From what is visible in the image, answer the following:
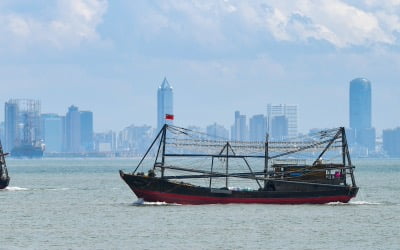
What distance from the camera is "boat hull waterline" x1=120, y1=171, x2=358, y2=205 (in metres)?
114

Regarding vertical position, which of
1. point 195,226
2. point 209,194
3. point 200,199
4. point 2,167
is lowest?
point 195,226

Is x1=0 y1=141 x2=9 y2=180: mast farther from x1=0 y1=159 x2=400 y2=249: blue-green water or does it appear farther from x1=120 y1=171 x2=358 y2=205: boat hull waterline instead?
x1=120 y1=171 x2=358 y2=205: boat hull waterline

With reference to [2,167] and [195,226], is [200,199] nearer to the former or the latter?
[195,226]

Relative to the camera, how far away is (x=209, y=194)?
11419cm

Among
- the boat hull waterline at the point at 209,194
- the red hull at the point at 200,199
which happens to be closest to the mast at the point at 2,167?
the red hull at the point at 200,199

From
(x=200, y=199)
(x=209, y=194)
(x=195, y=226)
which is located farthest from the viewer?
(x=200, y=199)

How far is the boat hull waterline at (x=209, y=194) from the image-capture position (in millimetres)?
113562

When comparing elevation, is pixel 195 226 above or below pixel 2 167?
below

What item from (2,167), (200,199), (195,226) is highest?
(2,167)

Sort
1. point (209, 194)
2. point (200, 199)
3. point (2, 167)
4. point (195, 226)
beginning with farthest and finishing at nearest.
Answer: point (2, 167) < point (200, 199) < point (209, 194) < point (195, 226)

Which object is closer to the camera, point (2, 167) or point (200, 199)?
point (200, 199)

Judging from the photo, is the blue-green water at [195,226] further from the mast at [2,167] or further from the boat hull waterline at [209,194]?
the mast at [2,167]

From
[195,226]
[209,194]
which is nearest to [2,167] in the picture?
[209,194]

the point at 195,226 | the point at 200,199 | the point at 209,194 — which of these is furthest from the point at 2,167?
the point at 195,226
